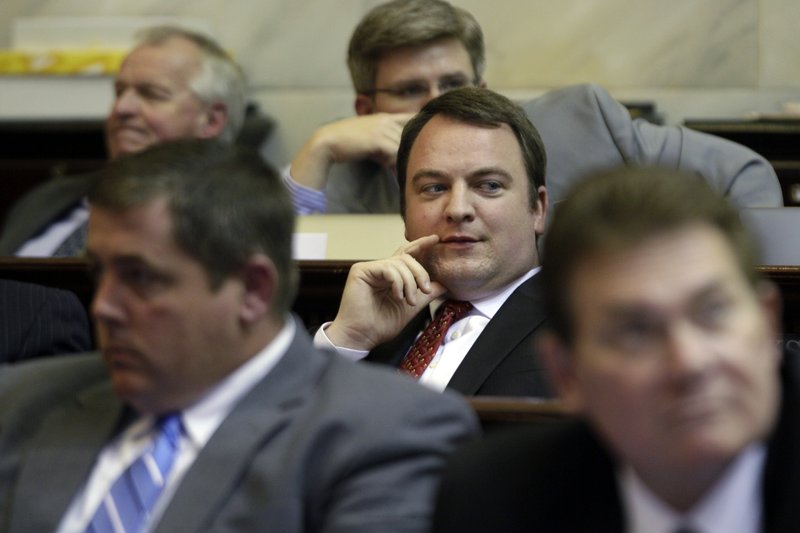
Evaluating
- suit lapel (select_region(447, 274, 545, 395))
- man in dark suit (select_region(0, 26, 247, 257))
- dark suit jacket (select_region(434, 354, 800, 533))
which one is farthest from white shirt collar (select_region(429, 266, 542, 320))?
man in dark suit (select_region(0, 26, 247, 257))

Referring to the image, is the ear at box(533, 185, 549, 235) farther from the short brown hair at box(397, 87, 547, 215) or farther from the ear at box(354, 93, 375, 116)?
the ear at box(354, 93, 375, 116)

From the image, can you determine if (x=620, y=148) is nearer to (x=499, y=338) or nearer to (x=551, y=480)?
(x=499, y=338)

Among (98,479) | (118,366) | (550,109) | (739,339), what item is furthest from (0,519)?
(550,109)

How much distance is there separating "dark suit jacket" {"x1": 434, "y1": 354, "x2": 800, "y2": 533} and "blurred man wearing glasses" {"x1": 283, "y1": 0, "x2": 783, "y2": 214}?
6.33 ft

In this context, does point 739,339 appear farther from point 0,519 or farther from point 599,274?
point 0,519

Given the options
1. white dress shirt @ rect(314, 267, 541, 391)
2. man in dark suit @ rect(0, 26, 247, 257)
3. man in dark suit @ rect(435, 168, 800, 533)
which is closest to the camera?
man in dark suit @ rect(435, 168, 800, 533)

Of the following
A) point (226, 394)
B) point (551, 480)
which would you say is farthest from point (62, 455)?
point (551, 480)

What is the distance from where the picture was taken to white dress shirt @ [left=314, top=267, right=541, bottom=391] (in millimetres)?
2926

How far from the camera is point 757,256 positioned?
1492mm

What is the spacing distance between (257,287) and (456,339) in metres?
1.12

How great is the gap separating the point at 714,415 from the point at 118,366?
0.91 m

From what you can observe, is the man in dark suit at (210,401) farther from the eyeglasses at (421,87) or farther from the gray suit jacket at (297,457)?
the eyeglasses at (421,87)

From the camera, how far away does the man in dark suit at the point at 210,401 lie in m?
1.79

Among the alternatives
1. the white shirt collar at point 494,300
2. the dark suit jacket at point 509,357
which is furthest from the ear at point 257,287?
the white shirt collar at point 494,300
